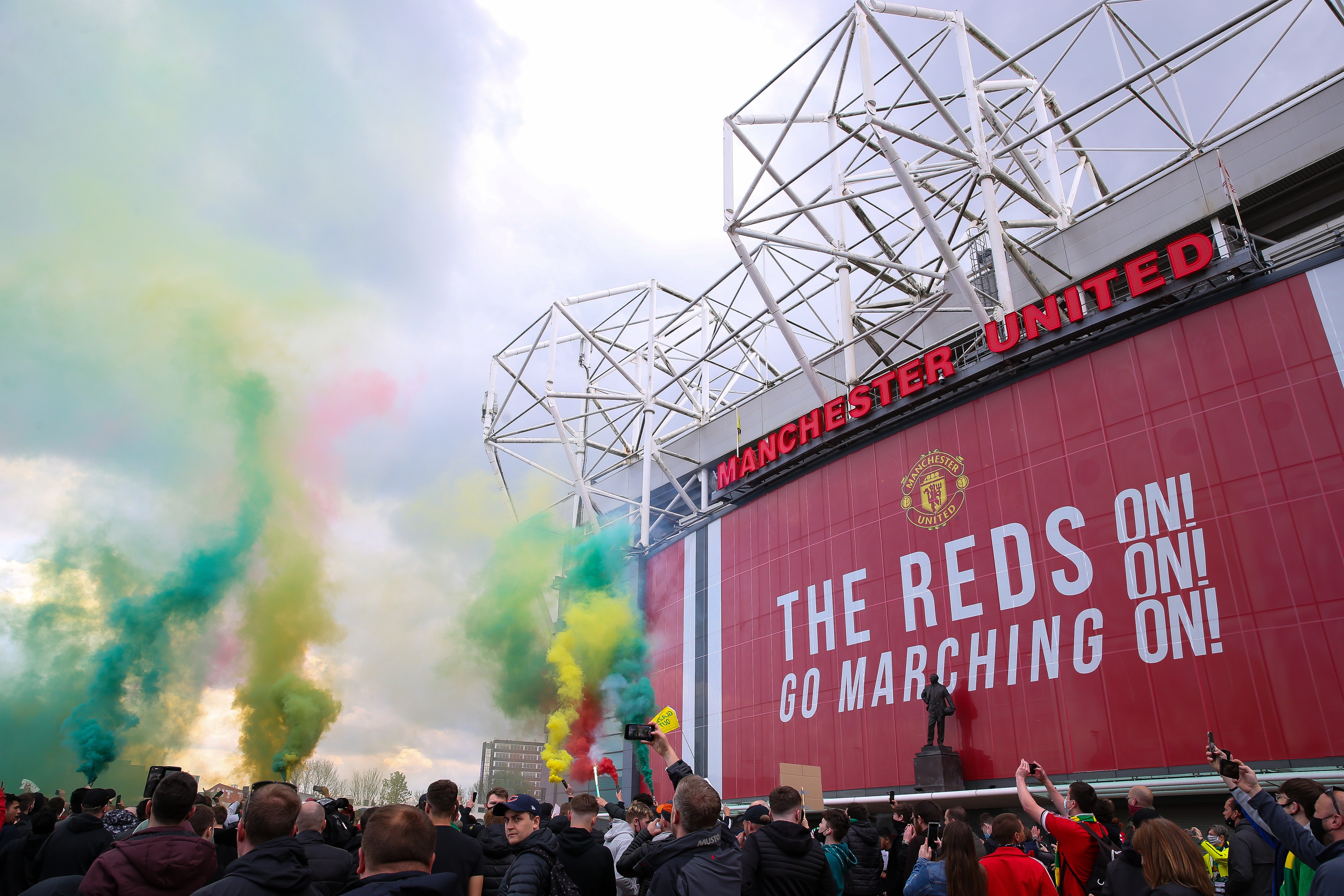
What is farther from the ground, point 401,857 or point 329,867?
point 401,857

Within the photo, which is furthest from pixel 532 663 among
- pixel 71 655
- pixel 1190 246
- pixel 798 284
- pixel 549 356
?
pixel 1190 246

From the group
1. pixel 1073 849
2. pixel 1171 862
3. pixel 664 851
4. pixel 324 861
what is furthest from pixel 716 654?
pixel 1171 862

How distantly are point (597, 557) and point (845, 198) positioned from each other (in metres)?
19.2

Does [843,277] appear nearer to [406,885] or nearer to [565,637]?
[565,637]

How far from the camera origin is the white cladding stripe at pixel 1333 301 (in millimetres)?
16172

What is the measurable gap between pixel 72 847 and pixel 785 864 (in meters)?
5.86

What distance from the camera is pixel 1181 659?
1664 centimetres

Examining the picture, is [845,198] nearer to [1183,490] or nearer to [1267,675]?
[1183,490]

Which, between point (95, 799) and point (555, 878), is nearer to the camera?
point (555, 878)

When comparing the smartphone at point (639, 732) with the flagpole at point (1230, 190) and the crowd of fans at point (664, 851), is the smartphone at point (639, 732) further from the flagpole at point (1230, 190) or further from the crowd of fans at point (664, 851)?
Answer: the flagpole at point (1230, 190)

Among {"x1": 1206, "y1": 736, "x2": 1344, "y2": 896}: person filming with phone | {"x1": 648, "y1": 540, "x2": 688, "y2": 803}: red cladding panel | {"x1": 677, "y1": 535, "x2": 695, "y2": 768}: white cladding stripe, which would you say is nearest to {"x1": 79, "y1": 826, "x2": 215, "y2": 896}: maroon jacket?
{"x1": 1206, "y1": 736, "x2": 1344, "y2": 896}: person filming with phone

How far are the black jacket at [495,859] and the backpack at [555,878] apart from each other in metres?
0.73

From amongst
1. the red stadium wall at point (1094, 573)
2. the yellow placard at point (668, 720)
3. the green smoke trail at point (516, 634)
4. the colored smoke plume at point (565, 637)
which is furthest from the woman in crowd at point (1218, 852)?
the green smoke trail at point (516, 634)

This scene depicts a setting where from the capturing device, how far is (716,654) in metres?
29.0
